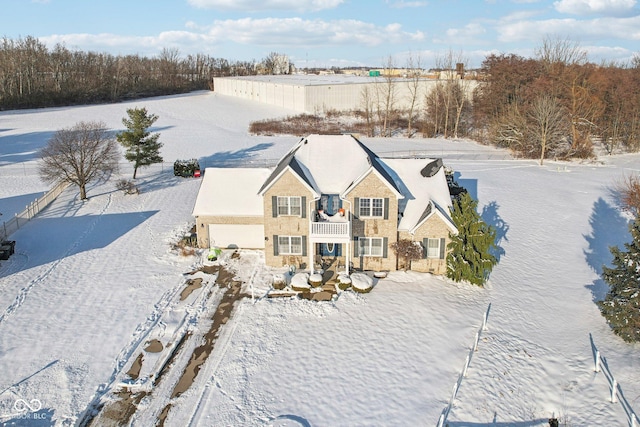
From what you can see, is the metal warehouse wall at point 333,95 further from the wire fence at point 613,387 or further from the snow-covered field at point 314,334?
the wire fence at point 613,387

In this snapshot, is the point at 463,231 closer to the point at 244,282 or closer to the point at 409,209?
the point at 409,209

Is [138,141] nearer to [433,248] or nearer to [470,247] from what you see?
[433,248]

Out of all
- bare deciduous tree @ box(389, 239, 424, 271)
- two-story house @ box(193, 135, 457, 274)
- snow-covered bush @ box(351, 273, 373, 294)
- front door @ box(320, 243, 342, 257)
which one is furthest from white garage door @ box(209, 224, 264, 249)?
bare deciduous tree @ box(389, 239, 424, 271)

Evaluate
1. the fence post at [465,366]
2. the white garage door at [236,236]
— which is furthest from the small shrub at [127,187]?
the fence post at [465,366]

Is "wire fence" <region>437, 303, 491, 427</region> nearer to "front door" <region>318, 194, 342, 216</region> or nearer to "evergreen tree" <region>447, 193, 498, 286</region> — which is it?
"evergreen tree" <region>447, 193, 498, 286</region>

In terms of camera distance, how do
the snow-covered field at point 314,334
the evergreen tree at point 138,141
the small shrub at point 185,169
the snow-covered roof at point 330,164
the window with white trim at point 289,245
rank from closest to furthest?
the snow-covered field at point 314,334 → the snow-covered roof at point 330,164 → the window with white trim at point 289,245 → the evergreen tree at point 138,141 → the small shrub at point 185,169
